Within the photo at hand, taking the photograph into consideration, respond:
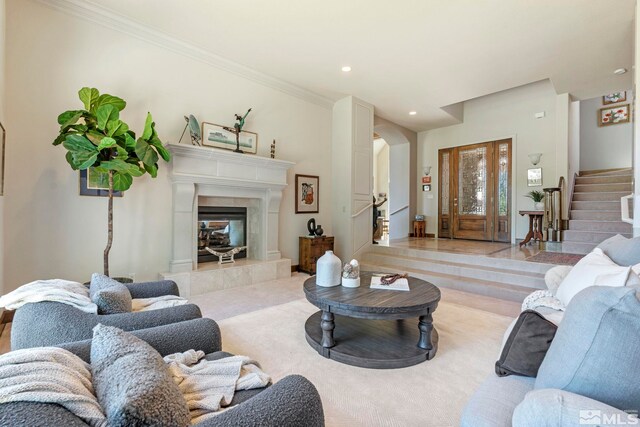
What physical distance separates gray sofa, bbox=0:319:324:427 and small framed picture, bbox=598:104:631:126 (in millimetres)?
9714

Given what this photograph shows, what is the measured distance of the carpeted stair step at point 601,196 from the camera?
548 centimetres

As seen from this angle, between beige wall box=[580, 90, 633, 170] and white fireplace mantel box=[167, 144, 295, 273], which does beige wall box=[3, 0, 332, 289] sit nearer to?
white fireplace mantel box=[167, 144, 295, 273]

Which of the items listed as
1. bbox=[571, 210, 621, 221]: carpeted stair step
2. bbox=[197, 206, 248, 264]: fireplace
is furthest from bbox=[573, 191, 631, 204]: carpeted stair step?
bbox=[197, 206, 248, 264]: fireplace

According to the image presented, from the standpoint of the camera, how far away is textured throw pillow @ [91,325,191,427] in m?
0.68

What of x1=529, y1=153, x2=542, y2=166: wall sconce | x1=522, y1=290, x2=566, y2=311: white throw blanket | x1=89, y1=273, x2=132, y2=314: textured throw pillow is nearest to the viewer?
x1=89, y1=273, x2=132, y2=314: textured throw pillow

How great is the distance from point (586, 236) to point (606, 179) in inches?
79.1

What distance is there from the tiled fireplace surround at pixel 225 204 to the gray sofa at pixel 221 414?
8.57 ft

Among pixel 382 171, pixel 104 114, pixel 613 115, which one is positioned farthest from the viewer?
pixel 382 171

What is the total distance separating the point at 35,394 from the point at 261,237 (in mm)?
4250

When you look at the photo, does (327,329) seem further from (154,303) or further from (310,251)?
(310,251)

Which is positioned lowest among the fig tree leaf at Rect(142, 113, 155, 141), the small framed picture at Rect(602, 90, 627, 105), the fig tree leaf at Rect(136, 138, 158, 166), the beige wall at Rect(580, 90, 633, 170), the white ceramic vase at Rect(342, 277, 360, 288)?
the white ceramic vase at Rect(342, 277, 360, 288)

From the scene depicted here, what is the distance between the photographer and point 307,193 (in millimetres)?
5547

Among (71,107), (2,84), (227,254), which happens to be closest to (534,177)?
(227,254)

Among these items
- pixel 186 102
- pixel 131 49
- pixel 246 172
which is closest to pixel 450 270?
pixel 246 172
